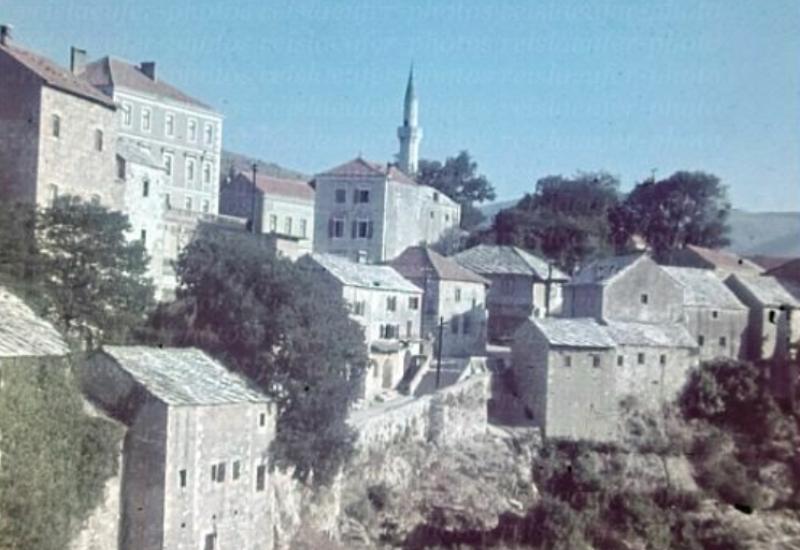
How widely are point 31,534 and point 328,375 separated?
6.67 m

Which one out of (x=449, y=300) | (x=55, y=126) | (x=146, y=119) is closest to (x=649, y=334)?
(x=449, y=300)

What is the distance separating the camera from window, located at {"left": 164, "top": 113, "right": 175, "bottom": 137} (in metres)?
29.6

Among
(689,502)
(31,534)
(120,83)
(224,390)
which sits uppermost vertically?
(120,83)

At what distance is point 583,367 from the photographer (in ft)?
78.2

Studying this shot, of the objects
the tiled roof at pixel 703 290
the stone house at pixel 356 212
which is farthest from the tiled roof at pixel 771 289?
the stone house at pixel 356 212

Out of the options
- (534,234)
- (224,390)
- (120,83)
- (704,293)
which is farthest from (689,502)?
(120,83)

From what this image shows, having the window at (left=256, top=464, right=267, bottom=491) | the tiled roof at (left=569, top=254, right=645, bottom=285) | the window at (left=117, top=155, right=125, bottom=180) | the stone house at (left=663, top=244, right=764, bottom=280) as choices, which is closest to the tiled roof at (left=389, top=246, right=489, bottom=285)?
the tiled roof at (left=569, top=254, right=645, bottom=285)

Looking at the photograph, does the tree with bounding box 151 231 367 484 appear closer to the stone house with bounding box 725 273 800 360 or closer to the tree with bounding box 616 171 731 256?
the stone house with bounding box 725 273 800 360

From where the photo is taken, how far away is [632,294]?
2620 centimetres

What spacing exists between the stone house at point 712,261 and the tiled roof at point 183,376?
61.0 feet

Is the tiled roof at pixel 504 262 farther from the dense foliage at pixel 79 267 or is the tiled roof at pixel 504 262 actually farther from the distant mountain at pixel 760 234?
the dense foliage at pixel 79 267

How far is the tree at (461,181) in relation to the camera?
144ft

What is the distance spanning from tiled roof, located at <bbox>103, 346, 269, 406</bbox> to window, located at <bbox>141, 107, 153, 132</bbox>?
14.4 m

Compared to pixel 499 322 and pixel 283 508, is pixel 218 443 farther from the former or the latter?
pixel 499 322
